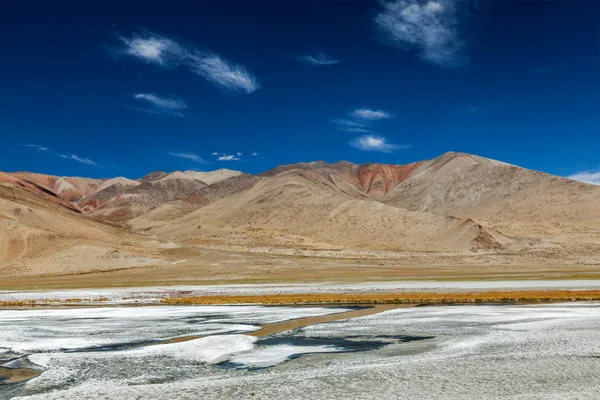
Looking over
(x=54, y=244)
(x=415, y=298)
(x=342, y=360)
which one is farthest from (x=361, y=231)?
(x=342, y=360)

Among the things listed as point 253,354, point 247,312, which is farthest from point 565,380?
point 247,312

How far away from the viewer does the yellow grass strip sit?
4272cm

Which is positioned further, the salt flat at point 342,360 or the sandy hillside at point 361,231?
the sandy hillside at point 361,231

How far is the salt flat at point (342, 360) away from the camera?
16.1 m

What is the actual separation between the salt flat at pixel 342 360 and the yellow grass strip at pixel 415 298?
8819 mm

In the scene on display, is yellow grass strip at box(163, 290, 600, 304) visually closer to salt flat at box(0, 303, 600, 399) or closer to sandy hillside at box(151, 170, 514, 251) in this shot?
salt flat at box(0, 303, 600, 399)

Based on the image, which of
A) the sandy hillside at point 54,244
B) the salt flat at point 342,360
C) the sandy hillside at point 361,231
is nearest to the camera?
the salt flat at point 342,360

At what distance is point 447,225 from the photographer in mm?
151250

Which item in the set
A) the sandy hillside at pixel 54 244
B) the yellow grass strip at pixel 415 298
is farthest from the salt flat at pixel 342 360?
the sandy hillside at pixel 54 244

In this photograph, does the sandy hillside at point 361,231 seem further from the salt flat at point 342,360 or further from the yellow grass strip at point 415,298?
the salt flat at point 342,360

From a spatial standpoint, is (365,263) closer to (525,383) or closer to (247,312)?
(247,312)

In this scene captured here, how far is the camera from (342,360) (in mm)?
20719

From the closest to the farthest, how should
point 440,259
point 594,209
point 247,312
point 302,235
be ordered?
point 247,312
point 440,259
point 302,235
point 594,209

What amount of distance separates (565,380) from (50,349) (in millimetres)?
20427
